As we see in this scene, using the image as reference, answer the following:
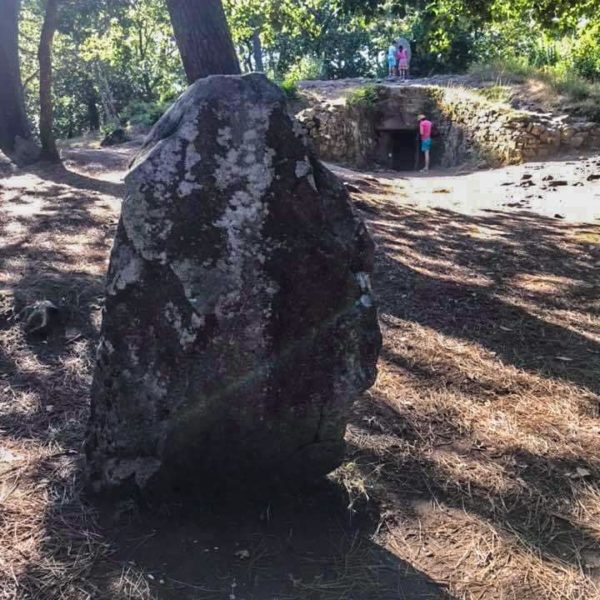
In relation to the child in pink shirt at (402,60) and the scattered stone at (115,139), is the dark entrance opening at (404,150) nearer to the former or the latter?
the child in pink shirt at (402,60)

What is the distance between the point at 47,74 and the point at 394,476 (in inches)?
334

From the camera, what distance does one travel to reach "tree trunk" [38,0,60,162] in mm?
8672

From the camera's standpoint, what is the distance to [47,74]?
8.91 m

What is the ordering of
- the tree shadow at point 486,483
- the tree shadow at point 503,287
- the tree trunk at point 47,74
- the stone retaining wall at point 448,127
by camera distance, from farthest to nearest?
the stone retaining wall at point 448,127 → the tree trunk at point 47,74 → the tree shadow at point 503,287 → the tree shadow at point 486,483

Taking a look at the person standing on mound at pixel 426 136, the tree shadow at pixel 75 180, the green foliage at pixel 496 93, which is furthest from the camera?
the person standing on mound at pixel 426 136

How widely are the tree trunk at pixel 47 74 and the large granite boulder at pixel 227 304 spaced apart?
7729 mm

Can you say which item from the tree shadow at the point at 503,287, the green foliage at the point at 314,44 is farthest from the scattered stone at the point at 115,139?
the tree shadow at the point at 503,287

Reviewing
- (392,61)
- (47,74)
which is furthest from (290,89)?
(47,74)

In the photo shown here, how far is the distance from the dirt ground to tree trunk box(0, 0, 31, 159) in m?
5.18

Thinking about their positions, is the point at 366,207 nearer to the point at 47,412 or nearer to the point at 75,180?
the point at 75,180

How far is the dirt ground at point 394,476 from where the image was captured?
2.05 metres

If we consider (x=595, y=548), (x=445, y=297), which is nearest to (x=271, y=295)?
(x=595, y=548)

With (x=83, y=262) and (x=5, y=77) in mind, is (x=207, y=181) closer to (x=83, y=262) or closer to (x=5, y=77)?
(x=83, y=262)

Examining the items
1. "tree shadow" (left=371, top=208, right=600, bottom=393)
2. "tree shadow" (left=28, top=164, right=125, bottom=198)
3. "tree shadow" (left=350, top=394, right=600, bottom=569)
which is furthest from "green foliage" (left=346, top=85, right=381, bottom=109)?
"tree shadow" (left=350, top=394, right=600, bottom=569)
